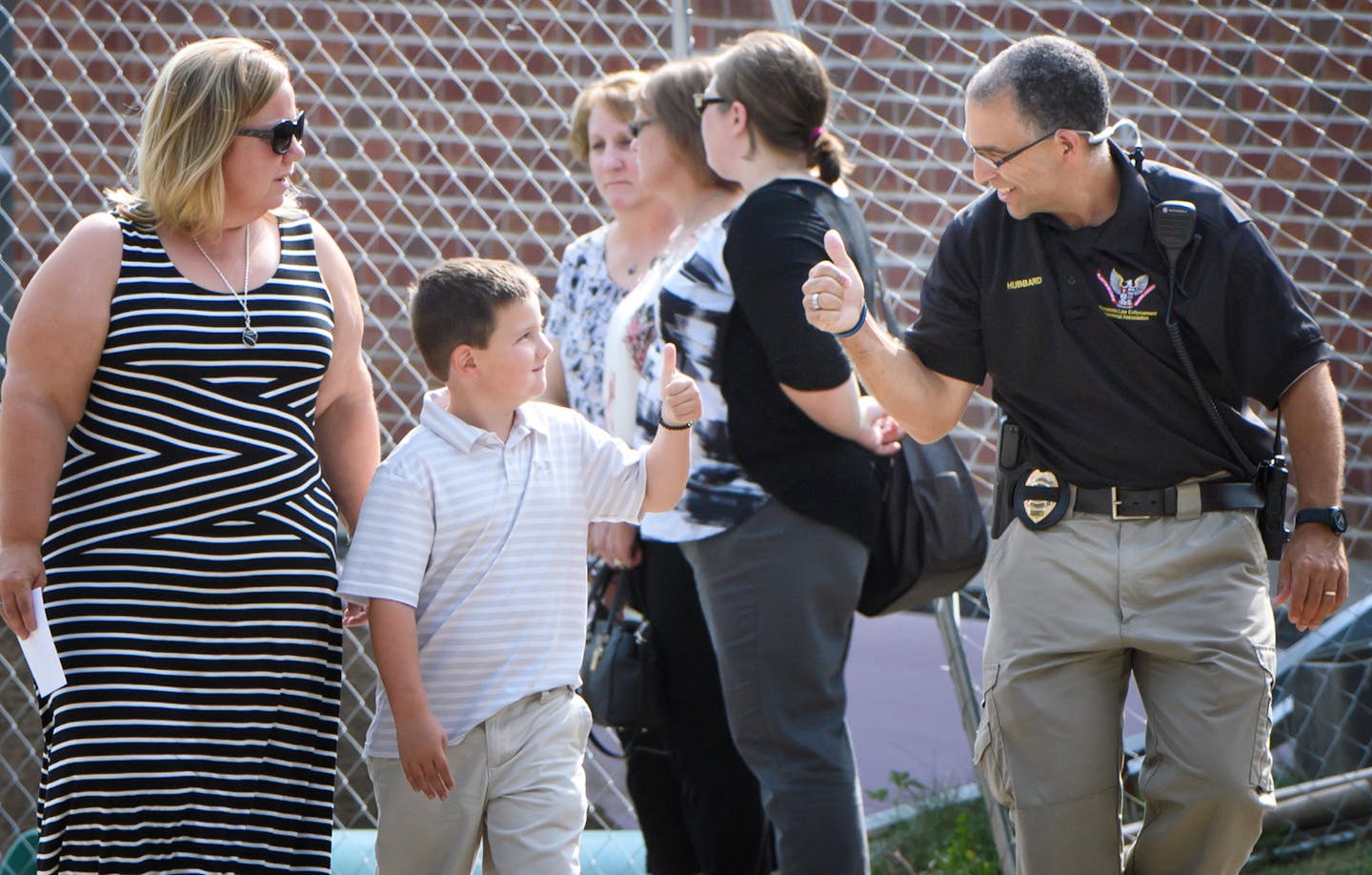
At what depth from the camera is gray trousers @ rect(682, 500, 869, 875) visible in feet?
9.75

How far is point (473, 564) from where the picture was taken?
8.52ft

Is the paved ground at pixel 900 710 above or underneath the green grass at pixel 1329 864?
underneath

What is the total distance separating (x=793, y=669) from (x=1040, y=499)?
63 cm

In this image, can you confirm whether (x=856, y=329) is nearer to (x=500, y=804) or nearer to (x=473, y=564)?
(x=473, y=564)

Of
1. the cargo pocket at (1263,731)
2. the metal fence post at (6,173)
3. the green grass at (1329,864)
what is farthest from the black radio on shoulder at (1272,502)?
the metal fence post at (6,173)

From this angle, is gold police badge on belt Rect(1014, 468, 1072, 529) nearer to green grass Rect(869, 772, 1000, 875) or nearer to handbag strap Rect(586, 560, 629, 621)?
handbag strap Rect(586, 560, 629, 621)

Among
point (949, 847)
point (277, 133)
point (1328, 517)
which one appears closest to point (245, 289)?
point (277, 133)

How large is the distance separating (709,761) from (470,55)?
9.84ft

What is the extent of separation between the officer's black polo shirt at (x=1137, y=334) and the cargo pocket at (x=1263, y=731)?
306 millimetres

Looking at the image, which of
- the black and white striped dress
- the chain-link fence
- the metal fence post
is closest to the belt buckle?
the black and white striped dress

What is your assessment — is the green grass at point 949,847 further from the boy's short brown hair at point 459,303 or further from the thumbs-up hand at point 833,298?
the boy's short brown hair at point 459,303

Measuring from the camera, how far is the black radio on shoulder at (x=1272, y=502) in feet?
8.43

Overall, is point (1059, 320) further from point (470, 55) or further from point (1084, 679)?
point (470, 55)

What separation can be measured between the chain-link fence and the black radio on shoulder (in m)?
2.12
